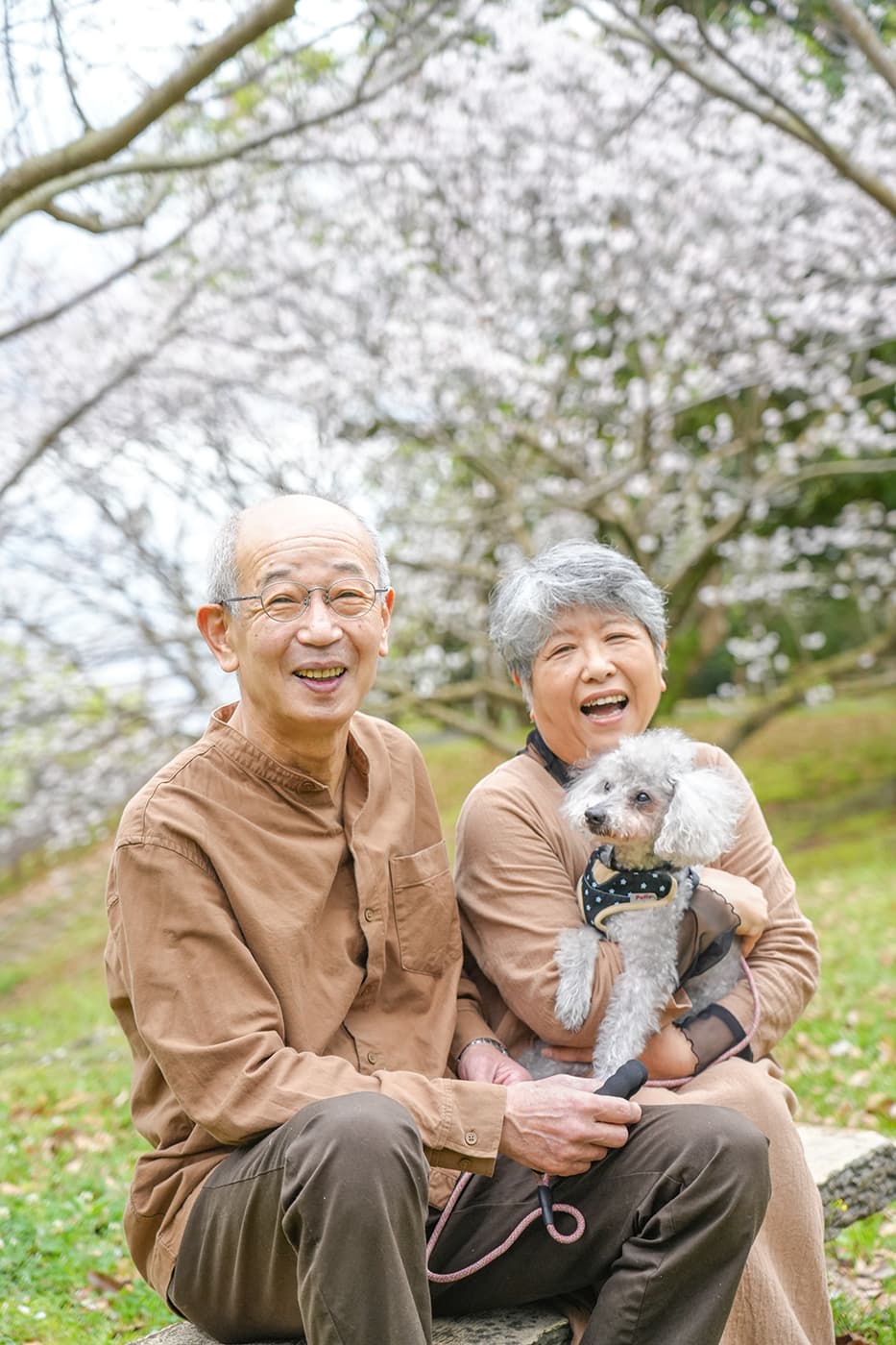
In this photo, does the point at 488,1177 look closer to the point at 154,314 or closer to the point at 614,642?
the point at 614,642

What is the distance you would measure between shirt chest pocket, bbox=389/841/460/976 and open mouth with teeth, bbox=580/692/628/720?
18.6 inches

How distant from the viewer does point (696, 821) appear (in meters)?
2.54

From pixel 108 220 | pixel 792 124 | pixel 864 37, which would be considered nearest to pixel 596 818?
pixel 864 37

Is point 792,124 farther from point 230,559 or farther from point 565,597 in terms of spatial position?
point 230,559

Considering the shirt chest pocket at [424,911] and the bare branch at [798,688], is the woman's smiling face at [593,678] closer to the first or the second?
the shirt chest pocket at [424,911]

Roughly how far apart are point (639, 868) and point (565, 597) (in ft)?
2.14

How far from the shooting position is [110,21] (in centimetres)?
432

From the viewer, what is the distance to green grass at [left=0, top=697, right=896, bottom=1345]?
371cm

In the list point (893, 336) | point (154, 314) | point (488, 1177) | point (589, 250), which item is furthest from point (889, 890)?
point (488, 1177)

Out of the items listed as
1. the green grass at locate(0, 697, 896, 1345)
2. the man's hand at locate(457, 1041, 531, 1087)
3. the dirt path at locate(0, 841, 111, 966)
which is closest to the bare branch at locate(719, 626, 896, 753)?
the green grass at locate(0, 697, 896, 1345)

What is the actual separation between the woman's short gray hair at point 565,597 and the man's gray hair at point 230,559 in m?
0.36

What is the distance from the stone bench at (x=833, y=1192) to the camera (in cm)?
255

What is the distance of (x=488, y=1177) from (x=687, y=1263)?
475 mm

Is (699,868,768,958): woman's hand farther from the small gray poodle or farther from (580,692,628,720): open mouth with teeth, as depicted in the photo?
(580,692,628,720): open mouth with teeth
